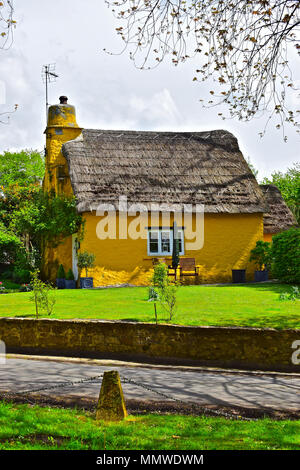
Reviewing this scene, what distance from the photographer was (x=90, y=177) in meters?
25.0

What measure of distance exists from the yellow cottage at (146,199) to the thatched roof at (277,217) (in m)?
2.72

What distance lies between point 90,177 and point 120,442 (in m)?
20.5

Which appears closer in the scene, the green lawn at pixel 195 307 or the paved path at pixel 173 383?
the paved path at pixel 173 383

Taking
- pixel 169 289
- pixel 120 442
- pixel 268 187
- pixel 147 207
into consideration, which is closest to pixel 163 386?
pixel 120 442

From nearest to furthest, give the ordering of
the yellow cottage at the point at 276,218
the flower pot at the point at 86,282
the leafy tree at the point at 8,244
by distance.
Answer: the flower pot at the point at 86,282
the yellow cottage at the point at 276,218
the leafy tree at the point at 8,244

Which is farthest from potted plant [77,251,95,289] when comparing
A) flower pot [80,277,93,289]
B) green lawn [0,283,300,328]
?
green lawn [0,283,300,328]

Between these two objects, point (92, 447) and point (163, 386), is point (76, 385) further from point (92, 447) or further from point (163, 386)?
point (92, 447)

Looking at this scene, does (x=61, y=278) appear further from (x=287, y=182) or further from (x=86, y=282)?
(x=287, y=182)

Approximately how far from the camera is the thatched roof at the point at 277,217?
95.1 feet

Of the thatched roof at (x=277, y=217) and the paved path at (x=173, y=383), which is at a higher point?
the thatched roof at (x=277, y=217)

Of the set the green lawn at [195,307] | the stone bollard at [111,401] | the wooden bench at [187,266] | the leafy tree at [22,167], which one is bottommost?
the stone bollard at [111,401]

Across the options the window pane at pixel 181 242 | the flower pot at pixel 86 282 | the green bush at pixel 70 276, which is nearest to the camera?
the flower pot at pixel 86 282

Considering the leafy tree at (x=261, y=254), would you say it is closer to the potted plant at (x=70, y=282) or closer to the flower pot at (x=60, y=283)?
the potted plant at (x=70, y=282)

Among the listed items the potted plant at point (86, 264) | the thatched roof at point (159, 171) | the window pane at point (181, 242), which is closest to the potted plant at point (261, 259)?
the thatched roof at point (159, 171)
